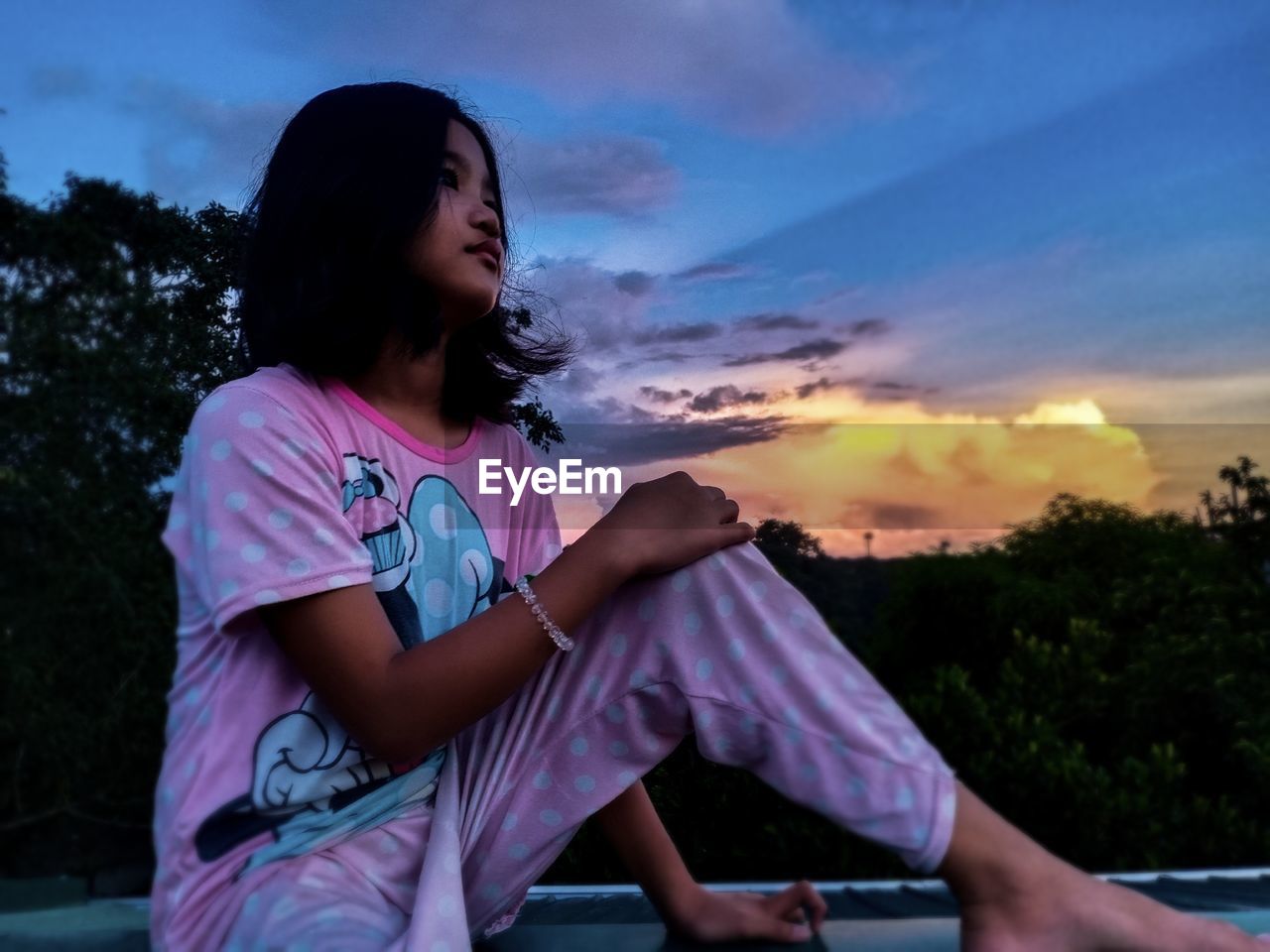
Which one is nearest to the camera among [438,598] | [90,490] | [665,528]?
[665,528]

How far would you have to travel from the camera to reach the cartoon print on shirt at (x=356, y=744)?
920 millimetres

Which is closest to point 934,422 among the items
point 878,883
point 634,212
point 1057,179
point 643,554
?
point 1057,179

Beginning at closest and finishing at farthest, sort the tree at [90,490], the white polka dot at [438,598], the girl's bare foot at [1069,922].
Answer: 1. the girl's bare foot at [1069,922]
2. the white polka dot at [438,598]
3. the tree at [90,490]

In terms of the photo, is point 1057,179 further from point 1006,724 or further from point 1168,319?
point 1006,724

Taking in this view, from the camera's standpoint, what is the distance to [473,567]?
1.14 m

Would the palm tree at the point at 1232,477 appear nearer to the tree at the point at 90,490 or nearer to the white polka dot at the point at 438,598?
the tree at the point at 90,490

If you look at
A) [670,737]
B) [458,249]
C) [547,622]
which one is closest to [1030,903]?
[670,737]

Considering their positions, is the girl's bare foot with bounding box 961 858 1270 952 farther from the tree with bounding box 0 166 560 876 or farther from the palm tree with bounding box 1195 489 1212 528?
the palm tree with bounding box 1195 489 1212 528

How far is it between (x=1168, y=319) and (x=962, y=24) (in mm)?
707

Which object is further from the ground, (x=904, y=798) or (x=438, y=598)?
(x=438, y=598)

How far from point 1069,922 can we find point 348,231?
962 millimetres

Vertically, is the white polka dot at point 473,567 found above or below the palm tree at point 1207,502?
below

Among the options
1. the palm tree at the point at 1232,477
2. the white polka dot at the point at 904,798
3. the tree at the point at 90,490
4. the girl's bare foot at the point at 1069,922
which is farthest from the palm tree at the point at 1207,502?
the white polka dot at the point at 904,798

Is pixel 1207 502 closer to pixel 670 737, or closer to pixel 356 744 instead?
pixel 670 737
